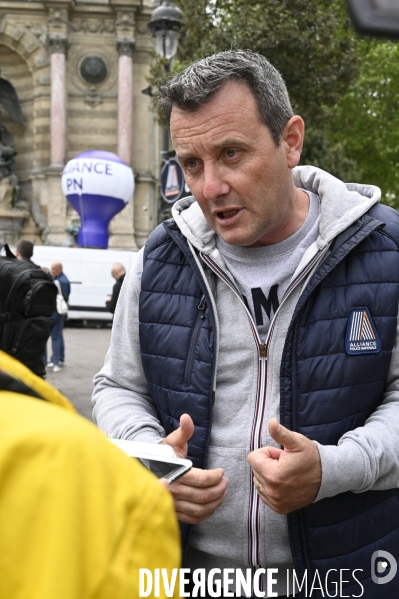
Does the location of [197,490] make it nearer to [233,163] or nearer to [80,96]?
[233,163]

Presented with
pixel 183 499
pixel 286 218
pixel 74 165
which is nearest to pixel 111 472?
pixel 183 499

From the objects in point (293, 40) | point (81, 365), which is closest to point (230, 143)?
point (81, 365)

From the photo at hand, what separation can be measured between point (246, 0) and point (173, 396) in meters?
13.6

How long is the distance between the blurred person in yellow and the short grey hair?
1.33 metres

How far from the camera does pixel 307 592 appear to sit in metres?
1.89

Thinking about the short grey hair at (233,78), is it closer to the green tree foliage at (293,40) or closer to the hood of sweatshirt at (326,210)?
the hood of sweatshirt at (326,210)

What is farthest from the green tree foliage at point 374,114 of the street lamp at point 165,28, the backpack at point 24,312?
the backpack at point 24,312

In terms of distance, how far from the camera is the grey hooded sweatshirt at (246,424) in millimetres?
1879

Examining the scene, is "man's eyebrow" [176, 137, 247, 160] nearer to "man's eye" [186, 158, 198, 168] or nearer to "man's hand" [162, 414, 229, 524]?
"man's eye" [186, 158, 198, 168]

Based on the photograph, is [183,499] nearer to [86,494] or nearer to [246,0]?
[86,494]

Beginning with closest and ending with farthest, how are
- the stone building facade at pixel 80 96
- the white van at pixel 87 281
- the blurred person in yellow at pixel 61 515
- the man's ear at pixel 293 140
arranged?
the blurred person in yellow at pixel 61 515, the man's ear at pixel 293 140, the white van at pixel 87 281, the stone building facade at pixel 80 96

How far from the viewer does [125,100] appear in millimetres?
30078

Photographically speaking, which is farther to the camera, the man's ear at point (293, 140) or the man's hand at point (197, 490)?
the man's ear at point (293, 140)

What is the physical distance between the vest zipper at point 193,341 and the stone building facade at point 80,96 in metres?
28.1
